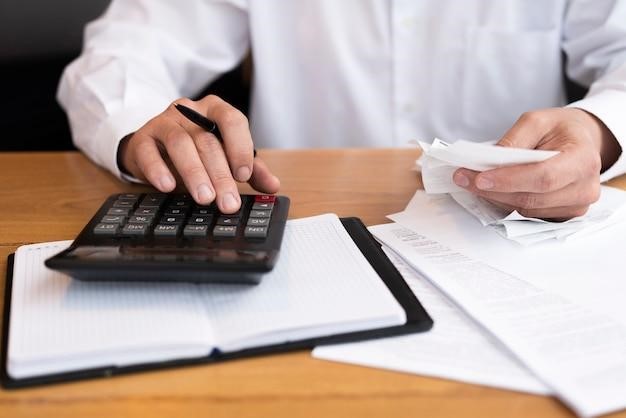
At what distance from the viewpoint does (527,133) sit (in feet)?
1.82

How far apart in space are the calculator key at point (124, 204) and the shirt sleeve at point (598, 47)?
0.47 metres

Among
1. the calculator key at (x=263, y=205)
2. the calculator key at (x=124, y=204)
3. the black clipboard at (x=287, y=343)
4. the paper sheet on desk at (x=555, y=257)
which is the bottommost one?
the paper sheet on desk at (x=555, y=257)

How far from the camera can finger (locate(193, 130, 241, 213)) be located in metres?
0.49

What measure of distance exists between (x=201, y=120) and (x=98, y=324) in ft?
0.78

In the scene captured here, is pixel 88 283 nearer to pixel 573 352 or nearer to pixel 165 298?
pixel 165 298

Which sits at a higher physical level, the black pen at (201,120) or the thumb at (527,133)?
the black pen at (201,120)

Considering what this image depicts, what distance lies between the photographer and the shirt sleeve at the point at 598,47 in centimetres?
74

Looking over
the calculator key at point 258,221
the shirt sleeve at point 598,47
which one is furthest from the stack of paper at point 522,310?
the shirt sleeve at point 598,47

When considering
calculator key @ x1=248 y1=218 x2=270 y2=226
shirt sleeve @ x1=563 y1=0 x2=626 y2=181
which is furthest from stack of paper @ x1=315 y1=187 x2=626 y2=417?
shirt sleeve @ x1=563 y1=0 x2=626 y2=181

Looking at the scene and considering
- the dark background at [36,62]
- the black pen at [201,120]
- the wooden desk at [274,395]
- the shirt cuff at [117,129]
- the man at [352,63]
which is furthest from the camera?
the dark background at [36,62]

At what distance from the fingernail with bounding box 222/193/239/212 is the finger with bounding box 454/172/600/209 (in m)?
0.19

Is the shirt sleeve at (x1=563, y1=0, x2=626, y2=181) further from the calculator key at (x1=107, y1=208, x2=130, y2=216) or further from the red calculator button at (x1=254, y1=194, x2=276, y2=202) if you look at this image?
the calculator key at (x1=107, y1=208, x2=130, y2=216)

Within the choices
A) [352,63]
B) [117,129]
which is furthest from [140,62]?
[352,63]

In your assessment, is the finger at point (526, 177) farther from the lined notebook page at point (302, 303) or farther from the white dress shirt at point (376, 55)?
the white dress shirt at point (376, 55)
